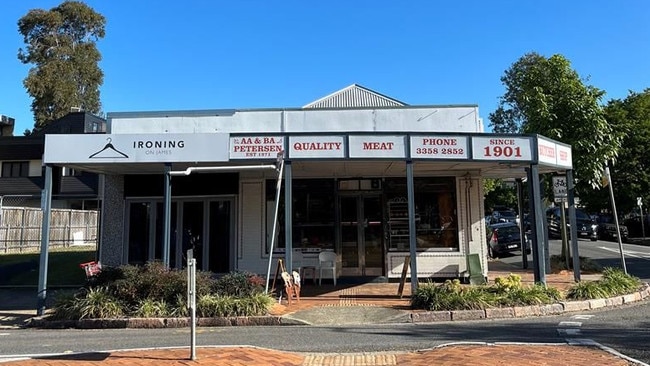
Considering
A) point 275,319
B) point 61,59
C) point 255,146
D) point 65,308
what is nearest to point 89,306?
point 65,308

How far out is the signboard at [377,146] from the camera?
1155cm

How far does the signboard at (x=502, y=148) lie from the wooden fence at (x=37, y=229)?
16.4 meters

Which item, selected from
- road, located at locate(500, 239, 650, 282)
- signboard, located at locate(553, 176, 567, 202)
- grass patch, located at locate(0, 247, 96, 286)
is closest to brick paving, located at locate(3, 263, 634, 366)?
signboard, located at locate(553, 176, 567, 202)

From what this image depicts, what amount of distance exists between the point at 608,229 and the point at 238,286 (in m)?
28.8

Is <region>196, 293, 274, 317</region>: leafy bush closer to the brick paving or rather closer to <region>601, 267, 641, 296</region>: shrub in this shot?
the brick paving

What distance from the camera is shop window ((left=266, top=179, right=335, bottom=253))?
49.1ft

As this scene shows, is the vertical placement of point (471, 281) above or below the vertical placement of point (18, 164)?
below

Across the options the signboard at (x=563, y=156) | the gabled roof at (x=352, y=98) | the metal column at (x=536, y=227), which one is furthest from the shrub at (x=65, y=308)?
the gabled roof at (x=352, y=98)

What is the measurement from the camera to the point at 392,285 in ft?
46.4

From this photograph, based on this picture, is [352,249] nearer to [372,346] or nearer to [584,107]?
[372,346]

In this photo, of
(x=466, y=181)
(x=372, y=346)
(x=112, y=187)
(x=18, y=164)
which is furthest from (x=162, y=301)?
(x=18, y=164)

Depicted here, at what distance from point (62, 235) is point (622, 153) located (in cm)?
3227

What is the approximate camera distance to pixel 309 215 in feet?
49.5

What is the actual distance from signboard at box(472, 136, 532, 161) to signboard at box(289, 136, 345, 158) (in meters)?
2.97
